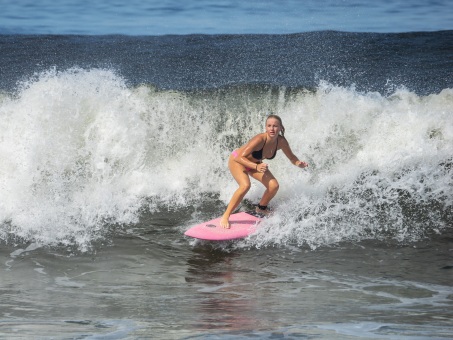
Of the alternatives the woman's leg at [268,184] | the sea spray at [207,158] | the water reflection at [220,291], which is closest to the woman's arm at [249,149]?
the woman's leg at [268,184]

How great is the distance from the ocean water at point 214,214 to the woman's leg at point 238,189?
0.32 m

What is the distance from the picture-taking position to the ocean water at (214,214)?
16.1 ft

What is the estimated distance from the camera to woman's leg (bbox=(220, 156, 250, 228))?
25.1 feet

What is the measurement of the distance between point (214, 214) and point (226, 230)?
1.52 meters

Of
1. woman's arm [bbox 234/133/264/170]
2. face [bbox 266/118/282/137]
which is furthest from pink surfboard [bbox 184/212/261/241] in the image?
face [bbox 266/118/282/137]

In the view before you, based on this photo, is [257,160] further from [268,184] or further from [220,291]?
[220,291]

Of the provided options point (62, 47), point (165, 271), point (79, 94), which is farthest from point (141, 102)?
point (62, 47)

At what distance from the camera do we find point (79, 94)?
36.3 ft

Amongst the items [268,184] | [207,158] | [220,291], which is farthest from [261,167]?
[207,158]

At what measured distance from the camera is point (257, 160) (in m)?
7.83

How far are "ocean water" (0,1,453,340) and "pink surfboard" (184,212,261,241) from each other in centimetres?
10

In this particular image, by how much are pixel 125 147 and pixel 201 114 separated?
5.76 feet

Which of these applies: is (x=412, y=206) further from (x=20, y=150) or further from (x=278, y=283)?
(x=20, y=150)

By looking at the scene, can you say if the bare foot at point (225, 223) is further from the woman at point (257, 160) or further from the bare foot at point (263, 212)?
the bare foot at point (263, 212)
